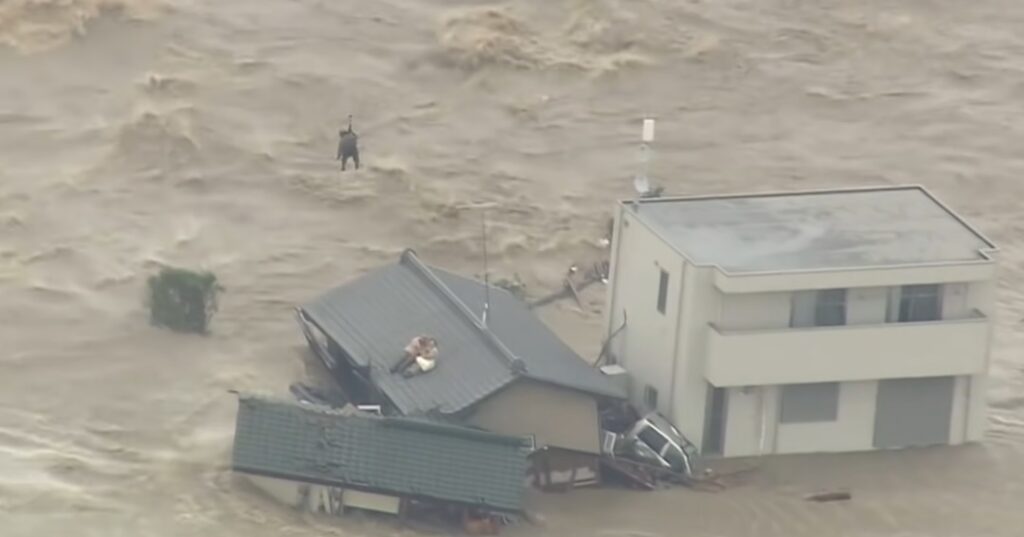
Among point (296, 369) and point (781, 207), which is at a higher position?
point (781, 207)

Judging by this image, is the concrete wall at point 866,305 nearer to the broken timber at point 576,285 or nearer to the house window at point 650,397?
the house window at point 650,397

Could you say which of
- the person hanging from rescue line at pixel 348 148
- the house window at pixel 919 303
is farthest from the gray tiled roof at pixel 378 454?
the person hanging from rescue line at pixel 348 148

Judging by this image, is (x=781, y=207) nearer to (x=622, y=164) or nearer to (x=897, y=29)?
(x=622, y=164)

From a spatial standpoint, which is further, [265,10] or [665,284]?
[265,10]

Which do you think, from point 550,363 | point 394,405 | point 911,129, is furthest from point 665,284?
A: point 911,129

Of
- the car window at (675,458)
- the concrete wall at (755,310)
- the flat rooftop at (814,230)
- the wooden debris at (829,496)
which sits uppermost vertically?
the flat rooftop at (814,230)

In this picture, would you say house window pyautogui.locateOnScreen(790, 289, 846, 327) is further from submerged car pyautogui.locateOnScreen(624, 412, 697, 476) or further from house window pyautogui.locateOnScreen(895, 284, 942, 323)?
submerged car pyautogui.locateOnScreen(624, 412, 697, 476)
